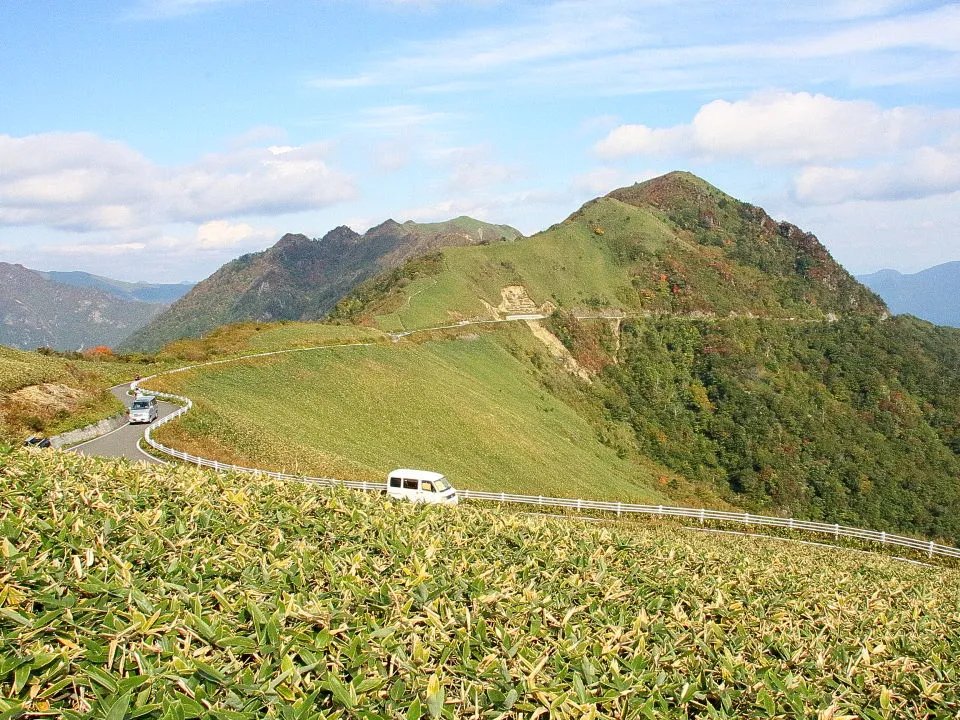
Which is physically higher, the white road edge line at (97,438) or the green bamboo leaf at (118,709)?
the green bamboo leaf at (118,709)

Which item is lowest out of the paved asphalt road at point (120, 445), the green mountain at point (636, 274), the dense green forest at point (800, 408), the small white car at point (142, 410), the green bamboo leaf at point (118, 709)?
the dense green forest at point (800, 408)

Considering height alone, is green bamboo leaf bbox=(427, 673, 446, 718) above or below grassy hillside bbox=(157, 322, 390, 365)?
below

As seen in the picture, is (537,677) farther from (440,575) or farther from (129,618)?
(129,618)

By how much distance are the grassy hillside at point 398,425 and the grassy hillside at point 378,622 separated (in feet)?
67.8

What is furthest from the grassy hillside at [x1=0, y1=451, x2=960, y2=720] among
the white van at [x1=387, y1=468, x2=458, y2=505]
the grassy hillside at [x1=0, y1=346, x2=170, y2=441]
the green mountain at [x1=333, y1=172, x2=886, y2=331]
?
the green mountain at [x1=333, y1=172, x2=886, y2=331]

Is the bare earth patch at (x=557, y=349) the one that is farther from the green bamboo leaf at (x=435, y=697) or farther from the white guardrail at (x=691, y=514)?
the green bamboo leaf at (x=435, y=697)

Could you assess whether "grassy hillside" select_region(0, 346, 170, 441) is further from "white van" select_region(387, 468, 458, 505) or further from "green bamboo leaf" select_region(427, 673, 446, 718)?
"green bamboo leaf" select_region(427, 673, 446, 718)

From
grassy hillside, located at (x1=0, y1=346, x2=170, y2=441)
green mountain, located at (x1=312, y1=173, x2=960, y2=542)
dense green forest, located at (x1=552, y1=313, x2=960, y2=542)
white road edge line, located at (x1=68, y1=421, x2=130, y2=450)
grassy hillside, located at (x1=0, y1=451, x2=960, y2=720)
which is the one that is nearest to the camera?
grassy hillside, located at (x1=0, y1=451, x2=960, y2=720)

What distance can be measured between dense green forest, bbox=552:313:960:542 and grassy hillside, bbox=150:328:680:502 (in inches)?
569

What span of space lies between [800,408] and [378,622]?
98.7 metres

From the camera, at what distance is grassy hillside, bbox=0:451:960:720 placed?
6.54m

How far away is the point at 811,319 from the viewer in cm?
12606

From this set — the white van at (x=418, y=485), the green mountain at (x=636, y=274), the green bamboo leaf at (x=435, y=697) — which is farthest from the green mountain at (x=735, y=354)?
the green bamboo leaf at (x=435, y=697)

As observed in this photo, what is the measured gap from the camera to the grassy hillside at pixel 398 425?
115 ft
